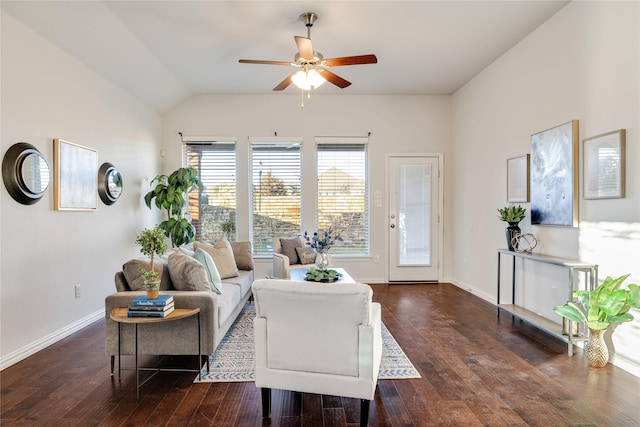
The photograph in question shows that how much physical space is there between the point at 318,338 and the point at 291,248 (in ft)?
9.90

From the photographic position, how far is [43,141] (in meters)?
3.14

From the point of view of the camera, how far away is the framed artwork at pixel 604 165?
266cm

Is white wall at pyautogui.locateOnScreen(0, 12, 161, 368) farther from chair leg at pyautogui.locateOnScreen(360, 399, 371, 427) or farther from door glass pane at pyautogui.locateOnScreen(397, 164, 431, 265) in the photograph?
door glass pane at pyautogui.locateOnScreen(397, 164, 431, 265)

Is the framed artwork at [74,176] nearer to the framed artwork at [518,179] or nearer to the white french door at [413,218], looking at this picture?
the white french door at [413,218]

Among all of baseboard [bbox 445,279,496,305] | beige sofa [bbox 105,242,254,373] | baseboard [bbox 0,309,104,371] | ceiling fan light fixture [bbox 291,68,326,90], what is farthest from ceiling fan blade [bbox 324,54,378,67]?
baseboard [bbox 0,309,104,371]

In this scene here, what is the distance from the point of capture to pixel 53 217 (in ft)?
10.7

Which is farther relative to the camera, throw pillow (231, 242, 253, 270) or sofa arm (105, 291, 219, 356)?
throw pillow (231, 242, 253, 270)

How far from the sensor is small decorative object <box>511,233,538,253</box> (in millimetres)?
3702

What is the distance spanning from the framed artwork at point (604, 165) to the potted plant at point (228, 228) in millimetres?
4585

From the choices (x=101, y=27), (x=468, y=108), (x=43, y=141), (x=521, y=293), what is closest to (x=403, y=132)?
(x=468, y=108)

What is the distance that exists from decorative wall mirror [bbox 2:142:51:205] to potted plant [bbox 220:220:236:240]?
266 centimetres

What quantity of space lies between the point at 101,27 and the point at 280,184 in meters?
3.13

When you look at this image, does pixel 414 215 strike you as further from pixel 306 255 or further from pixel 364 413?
pixel 364 413

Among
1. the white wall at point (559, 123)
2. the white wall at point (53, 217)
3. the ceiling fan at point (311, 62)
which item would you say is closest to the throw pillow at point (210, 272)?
the white wall at point (53, 217)
